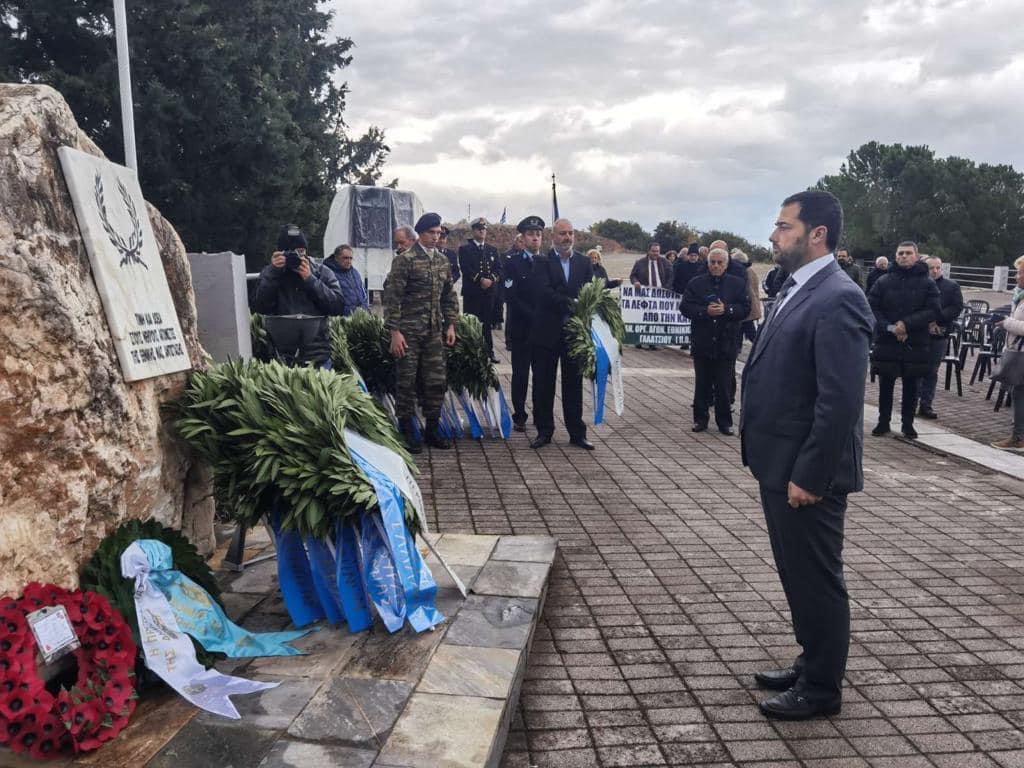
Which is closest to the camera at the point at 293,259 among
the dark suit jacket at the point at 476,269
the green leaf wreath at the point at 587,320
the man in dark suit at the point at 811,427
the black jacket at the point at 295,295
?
the black jacket at the point at 295,295

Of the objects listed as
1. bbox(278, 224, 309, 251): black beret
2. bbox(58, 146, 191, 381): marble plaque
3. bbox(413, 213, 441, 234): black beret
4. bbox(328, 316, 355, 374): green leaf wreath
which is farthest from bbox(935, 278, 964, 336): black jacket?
bbox(58, 146, 191, 381): marble plaque

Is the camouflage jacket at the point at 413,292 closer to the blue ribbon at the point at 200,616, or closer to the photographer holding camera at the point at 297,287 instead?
the photographer holding camera at the point at 297,287

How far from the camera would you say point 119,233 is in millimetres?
3844

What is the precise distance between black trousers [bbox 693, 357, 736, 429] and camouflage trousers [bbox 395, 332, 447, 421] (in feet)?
9.79

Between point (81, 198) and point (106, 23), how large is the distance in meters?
22.7

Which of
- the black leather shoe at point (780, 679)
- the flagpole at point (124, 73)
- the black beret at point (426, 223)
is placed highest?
the flagpole at point (124, 73)

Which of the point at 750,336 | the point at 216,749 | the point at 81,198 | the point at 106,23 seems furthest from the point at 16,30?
the point at 216,749

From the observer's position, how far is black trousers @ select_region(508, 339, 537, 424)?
31.3ft

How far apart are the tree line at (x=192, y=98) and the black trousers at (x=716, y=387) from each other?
674 inches

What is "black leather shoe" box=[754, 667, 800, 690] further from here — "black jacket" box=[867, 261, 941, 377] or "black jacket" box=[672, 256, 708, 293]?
"black jacket" box=[672, 256, 708, 293]

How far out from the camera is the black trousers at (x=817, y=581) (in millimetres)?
3477

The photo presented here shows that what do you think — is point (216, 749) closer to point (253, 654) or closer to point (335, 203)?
point (253, 654)

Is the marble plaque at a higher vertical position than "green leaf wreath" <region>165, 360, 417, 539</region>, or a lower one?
higher

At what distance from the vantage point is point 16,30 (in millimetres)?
21828
